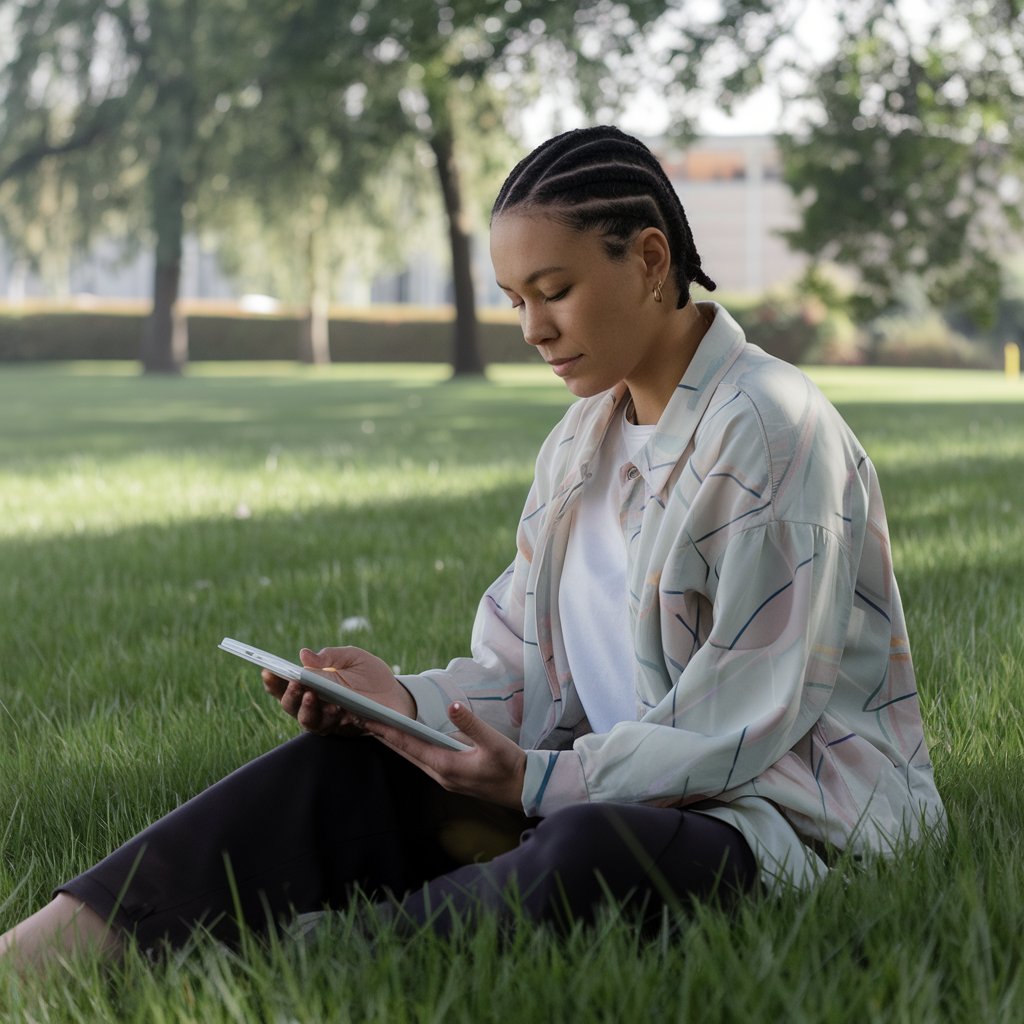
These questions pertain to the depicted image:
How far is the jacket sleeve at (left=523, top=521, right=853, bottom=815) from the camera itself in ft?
A: 5.99

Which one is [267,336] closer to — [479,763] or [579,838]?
[479,763]

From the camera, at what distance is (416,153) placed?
28.0 meters

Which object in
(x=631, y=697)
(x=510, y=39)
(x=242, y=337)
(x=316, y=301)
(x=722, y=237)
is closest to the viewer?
(x=631, y=697)

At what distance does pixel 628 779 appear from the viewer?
1849 millimetres

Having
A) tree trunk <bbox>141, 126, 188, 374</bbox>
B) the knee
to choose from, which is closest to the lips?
the knee

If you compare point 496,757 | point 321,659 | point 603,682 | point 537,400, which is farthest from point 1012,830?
point 537,400

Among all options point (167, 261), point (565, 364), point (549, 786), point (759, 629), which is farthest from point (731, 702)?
point (167, 261)

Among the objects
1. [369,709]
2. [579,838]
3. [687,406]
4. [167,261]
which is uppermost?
[167,261]

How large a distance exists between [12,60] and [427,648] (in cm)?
2727

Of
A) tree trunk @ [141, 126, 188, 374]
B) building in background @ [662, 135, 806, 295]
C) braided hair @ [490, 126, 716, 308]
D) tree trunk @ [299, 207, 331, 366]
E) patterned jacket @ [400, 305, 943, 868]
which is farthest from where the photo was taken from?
building in background @ [662, 135, 806, 295]

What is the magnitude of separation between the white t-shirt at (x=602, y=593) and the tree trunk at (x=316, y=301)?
87.5ft

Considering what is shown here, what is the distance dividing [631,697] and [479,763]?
35cm

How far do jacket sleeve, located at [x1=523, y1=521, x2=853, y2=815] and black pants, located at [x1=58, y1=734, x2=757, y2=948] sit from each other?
60 mm

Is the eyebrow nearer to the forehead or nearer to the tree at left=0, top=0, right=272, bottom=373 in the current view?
the forehead
